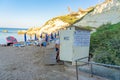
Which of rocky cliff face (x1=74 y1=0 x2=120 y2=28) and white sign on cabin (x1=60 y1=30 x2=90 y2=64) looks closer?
white sign on cabin (x1=60 y1=30 x2=90 y2=64)

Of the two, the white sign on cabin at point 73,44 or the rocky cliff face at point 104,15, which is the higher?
the rocky cliff face at point 104,15

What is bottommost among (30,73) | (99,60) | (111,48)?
(30,73)

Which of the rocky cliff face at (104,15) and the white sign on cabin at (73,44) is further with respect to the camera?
the rocky cliff face at (104,15)

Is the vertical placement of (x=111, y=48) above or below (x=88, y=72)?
above

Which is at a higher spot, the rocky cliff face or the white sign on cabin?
the rocky cliff face

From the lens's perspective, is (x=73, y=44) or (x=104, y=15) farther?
(x=104, y=15)

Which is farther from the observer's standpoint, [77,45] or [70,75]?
[77,45]

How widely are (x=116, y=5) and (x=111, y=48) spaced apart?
43.3 ft

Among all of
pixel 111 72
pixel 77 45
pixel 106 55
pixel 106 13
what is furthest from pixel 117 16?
pixel 111 72

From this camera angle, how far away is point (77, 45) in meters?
7.47

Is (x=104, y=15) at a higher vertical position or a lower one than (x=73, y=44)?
higher

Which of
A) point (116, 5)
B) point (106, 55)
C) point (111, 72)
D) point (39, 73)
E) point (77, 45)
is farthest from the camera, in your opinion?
point (116, 5)

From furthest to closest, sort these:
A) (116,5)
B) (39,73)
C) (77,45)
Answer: (116,5) → (77,45) → (39,73)

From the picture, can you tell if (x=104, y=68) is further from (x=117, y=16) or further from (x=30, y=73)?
(x=117, y=16)
